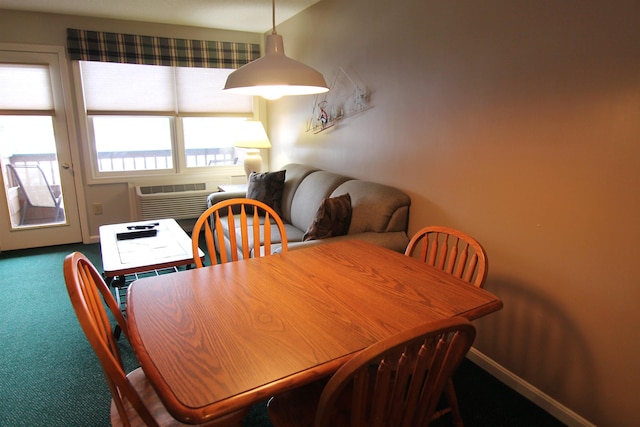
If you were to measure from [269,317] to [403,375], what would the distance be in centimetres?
47

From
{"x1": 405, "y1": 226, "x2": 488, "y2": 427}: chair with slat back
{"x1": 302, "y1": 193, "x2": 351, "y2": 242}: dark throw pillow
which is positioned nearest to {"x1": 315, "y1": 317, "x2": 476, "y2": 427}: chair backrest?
{"x1": 405, "y1": 226, "x2": 488, "y2": 427}: chair with slat back

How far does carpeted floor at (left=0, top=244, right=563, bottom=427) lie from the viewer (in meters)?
1.79

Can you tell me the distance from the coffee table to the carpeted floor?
433 mm

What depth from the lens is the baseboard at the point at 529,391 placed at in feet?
5.70

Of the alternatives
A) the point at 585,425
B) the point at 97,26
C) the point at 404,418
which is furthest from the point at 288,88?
the point at 97,26

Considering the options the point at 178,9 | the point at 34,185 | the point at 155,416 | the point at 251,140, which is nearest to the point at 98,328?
the point at 155,416

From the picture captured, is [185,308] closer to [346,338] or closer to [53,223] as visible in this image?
[346,338]

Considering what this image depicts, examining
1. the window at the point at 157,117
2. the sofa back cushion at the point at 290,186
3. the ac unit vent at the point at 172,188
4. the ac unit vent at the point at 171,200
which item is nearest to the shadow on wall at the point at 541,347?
the sofa back cushion at the point at 290,186

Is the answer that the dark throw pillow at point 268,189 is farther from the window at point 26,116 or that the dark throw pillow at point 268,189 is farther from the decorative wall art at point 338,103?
the window at point 26,116

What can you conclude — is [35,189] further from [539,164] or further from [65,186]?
[539,164]

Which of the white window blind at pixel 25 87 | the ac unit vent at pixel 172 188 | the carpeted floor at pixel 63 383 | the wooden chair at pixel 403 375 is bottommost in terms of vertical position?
the carpeted floor at pixel 63 383

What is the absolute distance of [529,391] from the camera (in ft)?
6.24

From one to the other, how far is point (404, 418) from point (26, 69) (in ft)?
14.8

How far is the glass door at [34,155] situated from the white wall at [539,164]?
334 cm
